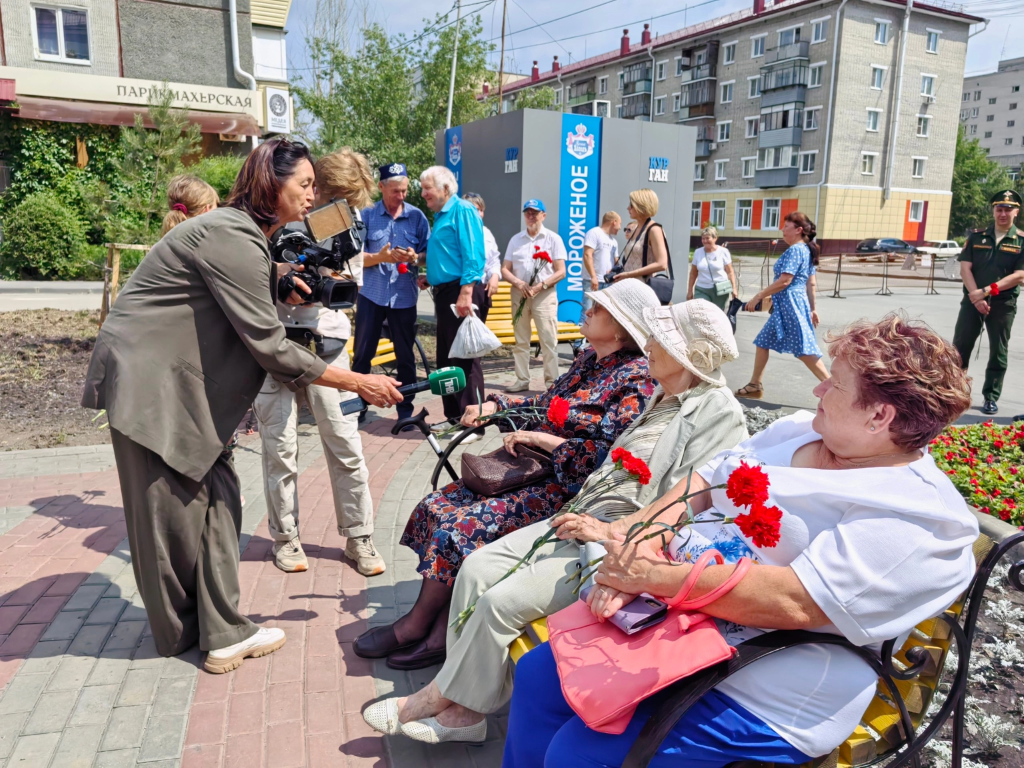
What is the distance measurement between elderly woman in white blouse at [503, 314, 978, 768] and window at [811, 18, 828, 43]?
4643 cm

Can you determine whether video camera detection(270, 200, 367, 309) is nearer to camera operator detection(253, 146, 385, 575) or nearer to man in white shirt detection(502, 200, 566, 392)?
camera operator detection(253, 146, 385, 575)

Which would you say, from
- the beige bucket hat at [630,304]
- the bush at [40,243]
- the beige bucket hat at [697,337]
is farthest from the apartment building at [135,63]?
the beige bucket hat at [697,337]

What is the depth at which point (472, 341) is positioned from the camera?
17.0 feet

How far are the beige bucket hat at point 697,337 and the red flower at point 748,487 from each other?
905 millimetres

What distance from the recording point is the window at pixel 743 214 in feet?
156

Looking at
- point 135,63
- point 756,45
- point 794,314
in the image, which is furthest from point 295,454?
point 756,45

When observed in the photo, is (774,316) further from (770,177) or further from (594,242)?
(770,177)

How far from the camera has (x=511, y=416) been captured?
3447mm

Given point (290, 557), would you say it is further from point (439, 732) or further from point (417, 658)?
point (439, 732)

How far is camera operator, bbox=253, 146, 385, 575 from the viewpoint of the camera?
3.69 m

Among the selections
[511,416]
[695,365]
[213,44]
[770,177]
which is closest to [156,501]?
[511,416]

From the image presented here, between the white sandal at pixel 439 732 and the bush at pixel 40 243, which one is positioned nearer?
the white sandal at pixel 439 732

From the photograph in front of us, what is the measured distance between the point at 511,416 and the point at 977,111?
317 ft

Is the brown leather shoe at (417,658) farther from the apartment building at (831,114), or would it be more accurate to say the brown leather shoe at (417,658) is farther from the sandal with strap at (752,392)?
the apartment building at (831,114)
